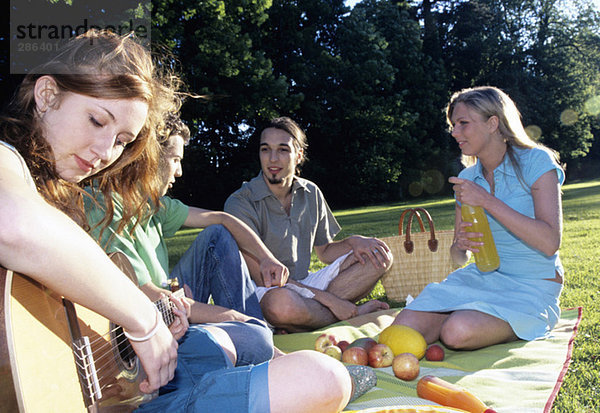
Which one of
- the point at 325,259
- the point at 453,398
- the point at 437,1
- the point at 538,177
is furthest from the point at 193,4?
the point at 437,1

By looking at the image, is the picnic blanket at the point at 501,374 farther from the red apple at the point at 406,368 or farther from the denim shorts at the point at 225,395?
the denim shorts at the point at 225,395

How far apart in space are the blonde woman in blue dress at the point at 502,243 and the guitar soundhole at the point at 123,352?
6.45 feet

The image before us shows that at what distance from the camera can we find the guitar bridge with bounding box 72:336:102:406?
1409 millimetres

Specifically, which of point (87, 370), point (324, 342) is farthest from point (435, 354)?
point (87, 370)

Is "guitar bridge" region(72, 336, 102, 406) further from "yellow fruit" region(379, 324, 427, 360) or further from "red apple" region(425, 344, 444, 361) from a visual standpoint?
"red apple" region(425, 344, 444, 361)

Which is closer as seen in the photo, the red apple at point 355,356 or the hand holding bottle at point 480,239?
the red apple at point 355,356

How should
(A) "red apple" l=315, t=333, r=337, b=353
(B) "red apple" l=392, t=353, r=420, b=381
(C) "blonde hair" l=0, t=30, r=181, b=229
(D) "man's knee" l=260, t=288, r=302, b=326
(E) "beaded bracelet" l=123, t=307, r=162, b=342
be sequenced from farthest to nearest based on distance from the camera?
(D) "man's knee" l=260, t=288, r=302, b=326, (A) "red apple" l=315, t=333, r=337, b=353, (B) "red apple" l=392, t=353, r=420, b=381, (C) "blonde hair" l=0, t=30, r=181, b=229, (E) "beaded bracelet" l=123, t=307, r=162, b=342

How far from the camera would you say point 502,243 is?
341 centimetres

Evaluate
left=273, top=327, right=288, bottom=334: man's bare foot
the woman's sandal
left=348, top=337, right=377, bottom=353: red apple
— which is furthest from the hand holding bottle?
left=273, top=327, right=288, bottom=334: man's bare foot

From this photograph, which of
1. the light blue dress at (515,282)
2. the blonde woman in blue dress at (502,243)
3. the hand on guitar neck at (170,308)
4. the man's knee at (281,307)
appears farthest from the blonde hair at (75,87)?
the light blue dress at (515,282)

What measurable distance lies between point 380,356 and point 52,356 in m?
1.96

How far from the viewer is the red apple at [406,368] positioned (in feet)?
8.66

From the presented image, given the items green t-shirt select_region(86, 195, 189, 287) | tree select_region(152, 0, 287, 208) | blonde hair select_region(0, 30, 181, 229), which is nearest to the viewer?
blonde hair select_region(0, 30, 181, 229)

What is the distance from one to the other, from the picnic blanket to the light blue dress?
165mm
